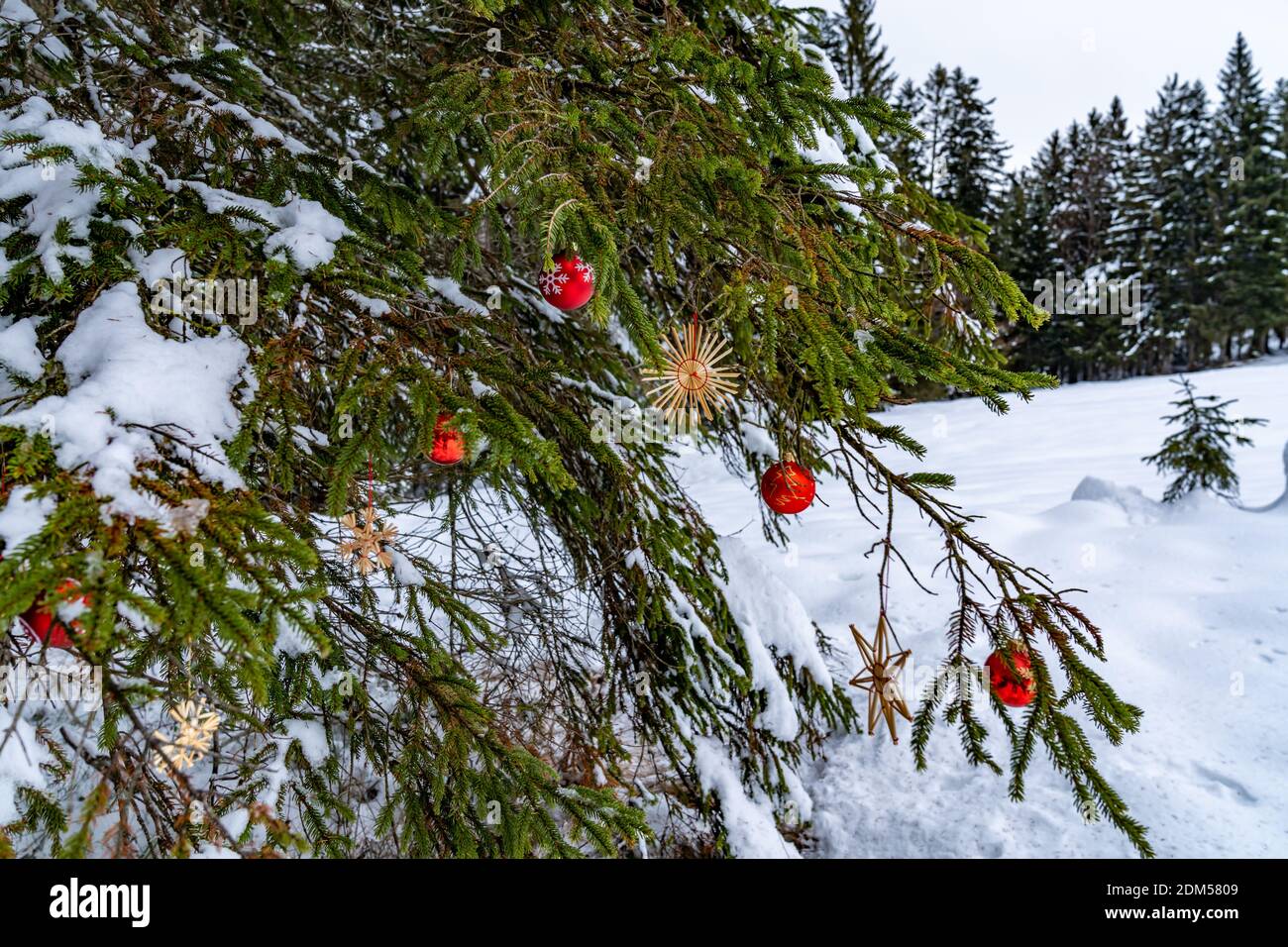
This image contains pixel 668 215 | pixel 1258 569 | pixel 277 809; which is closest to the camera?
pixel 277 809

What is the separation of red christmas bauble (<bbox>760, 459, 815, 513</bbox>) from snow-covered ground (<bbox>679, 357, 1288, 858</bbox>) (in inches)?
69.1

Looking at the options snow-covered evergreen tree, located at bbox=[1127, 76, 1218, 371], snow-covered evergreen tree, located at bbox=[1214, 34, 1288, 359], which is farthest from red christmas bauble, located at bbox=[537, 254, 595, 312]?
snow-covered evergreen tree, located at bbox=[1214, 34, 1288, 359]

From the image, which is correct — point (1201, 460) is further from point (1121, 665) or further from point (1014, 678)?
point (1014, 678)

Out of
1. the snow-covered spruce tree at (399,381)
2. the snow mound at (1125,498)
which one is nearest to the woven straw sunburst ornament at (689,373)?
the snow-covered spruce tree at (399,381)

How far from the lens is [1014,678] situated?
5.61 ft

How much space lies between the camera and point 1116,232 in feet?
92.6

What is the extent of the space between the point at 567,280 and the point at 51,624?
4.16 feet

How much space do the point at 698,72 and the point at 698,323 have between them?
918 mm

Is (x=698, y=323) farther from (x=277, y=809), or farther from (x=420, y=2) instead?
(x=420, y=2)

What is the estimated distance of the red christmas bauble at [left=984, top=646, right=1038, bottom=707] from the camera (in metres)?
1.72

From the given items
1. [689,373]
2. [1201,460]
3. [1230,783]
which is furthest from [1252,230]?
[689,373]

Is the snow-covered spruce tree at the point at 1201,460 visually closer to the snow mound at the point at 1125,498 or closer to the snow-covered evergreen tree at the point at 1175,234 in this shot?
the snow mound at the point at 1125,498

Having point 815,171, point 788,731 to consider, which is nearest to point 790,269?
point 815,171

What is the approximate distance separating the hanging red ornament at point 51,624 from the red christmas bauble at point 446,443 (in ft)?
2.31
